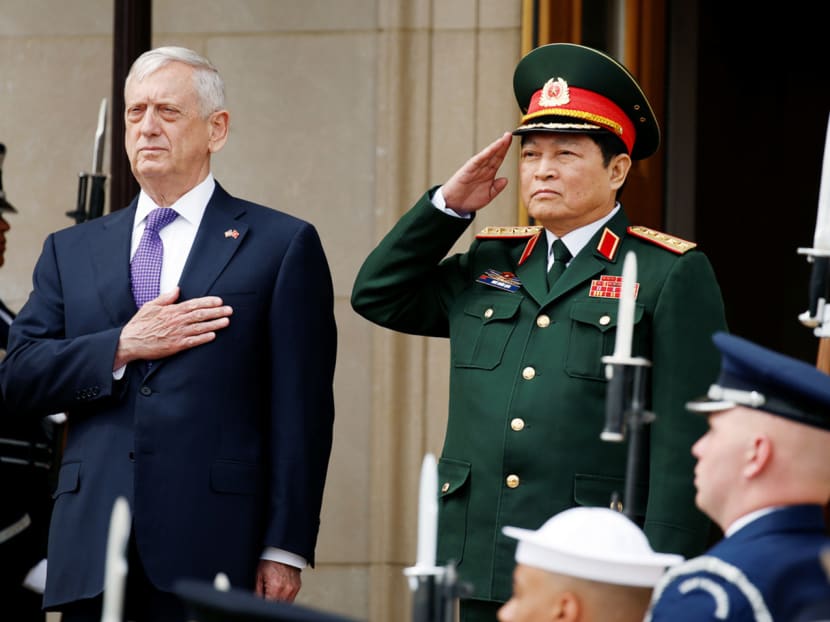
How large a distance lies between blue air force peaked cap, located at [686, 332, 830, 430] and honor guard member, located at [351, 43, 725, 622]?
35.0 inches

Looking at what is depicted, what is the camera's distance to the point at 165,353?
4.48 meters

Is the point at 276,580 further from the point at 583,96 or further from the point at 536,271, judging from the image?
the point at 583,96

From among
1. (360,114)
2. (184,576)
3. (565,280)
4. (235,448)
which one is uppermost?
(360,114)

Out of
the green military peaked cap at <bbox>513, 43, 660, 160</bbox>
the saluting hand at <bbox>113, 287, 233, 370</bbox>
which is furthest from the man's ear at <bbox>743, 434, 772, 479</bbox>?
the saluting hand at <bbox>113, 287, 233, 370</bbox>

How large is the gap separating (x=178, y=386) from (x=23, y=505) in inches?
64.2

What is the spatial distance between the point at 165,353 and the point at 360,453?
2071 millimetres

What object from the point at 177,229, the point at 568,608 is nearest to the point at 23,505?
the point at 177,229

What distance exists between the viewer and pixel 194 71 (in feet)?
15.6

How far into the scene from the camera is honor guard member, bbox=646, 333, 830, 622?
3086mm

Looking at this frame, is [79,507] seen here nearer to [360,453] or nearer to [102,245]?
[102,245]

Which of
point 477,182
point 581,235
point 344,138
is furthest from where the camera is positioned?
point 344,138

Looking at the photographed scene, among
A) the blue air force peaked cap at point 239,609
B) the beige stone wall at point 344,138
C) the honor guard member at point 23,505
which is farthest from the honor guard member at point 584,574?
the beige stone wall at point 344,138

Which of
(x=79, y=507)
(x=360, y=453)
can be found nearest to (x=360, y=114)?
(x=360, y=453)

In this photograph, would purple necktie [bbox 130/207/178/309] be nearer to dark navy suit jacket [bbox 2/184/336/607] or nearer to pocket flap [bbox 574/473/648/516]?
dark navy suit jacket [bbox 2/184/336/607]
